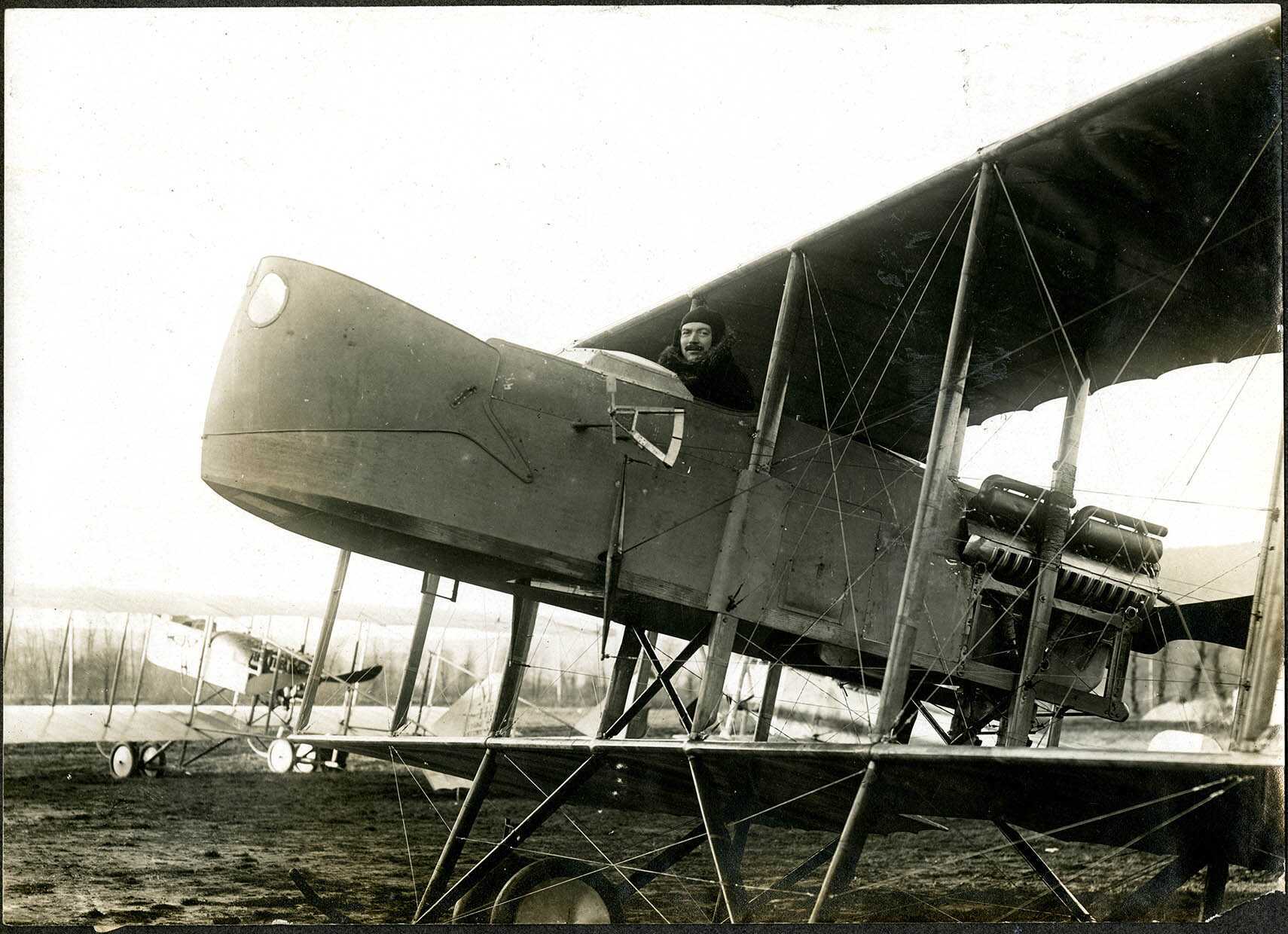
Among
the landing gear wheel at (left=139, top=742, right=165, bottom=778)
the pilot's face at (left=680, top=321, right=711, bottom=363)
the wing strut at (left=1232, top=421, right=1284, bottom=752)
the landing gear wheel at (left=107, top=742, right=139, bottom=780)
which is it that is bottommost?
the landing gear wheel at (left=139, top=742, right=165, bottom=778)

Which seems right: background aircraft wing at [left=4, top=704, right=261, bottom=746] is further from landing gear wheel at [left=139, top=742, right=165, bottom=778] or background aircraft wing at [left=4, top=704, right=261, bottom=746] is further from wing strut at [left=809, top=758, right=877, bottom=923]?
wing strut at [left=809, top=758, right=877, bottom=923]

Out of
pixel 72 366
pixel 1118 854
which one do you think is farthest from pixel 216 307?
pixel 1118 854

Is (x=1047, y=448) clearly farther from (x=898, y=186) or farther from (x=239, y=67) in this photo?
(x=239, y=67)

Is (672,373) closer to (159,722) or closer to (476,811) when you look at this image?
(476,811)

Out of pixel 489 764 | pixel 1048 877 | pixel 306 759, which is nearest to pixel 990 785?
pixel 1048 877

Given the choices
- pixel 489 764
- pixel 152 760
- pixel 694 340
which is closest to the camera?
pixel 694 340

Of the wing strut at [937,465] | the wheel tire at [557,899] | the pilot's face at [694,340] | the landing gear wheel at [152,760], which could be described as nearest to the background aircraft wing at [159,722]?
the landing gear wheel at [152,760]

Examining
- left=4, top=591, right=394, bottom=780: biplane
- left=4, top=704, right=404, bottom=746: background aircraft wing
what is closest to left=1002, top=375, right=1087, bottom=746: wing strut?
left=4, top=704, right=404, bottom=746: background aircraft wing
